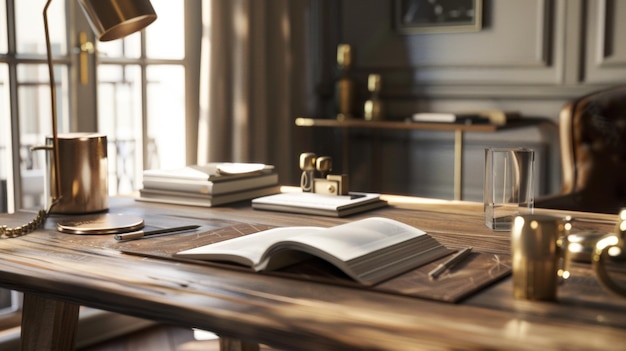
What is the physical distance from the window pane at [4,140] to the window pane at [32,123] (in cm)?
5

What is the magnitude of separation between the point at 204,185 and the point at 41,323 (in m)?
0.57

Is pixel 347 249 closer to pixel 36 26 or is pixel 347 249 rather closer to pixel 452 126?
pixel 36 26

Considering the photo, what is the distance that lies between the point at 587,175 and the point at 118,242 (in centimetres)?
197

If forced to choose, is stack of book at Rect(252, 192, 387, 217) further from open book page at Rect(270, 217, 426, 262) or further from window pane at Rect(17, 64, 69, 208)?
window pane at Rect(17, 64, 69, 208)

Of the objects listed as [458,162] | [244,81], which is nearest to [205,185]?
[244,81]

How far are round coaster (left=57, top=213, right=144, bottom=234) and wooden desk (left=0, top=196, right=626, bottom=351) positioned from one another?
40mm

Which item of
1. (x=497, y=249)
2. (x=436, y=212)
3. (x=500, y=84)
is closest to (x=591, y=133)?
(x=500, y=84)

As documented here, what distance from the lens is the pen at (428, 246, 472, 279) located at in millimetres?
1321

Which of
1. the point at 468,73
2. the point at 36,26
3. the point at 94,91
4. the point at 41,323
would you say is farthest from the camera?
the point at 468,73

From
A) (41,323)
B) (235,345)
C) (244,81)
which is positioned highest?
(244,81)

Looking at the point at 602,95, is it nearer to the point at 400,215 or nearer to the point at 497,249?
the point at 400,215

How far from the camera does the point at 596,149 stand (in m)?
3.03

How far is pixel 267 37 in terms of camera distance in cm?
373

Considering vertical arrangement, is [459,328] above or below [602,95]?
below
